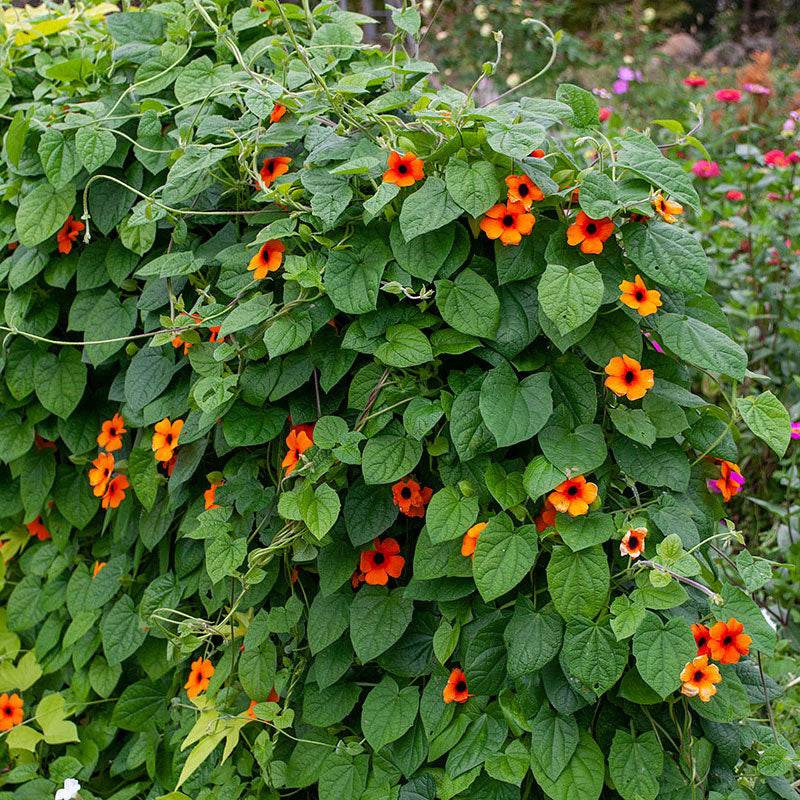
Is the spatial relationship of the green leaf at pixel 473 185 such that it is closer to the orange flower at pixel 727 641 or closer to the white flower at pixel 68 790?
the orange flower at pixel 727 641

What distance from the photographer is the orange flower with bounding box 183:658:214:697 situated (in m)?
1.61

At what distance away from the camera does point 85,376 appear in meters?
1.87

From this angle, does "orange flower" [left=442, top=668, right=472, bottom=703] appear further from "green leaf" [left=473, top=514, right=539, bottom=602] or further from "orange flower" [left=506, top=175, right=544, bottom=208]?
"orange flower" [left=506, top=175, right=544, bottom=208]

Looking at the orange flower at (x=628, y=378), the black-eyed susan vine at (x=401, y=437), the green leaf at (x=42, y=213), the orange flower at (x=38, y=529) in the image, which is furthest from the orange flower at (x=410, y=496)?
the orange flower at (x=38, y=529)

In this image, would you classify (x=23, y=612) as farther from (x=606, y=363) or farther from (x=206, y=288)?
(x=606, y=363)

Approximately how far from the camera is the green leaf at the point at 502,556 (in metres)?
1.25

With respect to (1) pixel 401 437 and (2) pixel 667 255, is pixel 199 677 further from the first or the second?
(2) pixel 667 255

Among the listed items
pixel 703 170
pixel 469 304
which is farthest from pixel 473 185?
pixel 703 170

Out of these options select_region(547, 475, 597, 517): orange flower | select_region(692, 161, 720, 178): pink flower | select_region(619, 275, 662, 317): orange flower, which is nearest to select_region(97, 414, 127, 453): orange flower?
select_region(547, 475, 597, 517): orange flower

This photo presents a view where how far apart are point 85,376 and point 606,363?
1.15 metres

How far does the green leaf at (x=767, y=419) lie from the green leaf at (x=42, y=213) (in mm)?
1361

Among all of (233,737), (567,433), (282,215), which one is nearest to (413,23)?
(282,215)

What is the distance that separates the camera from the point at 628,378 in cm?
131

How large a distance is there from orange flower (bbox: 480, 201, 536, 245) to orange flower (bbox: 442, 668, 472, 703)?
70 cm
